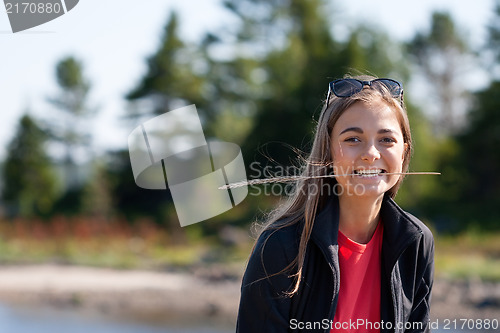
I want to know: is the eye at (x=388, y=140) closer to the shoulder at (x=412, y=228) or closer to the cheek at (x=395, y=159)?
the cheek at (x=395, y=159)

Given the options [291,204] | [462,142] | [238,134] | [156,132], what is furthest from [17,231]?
[291,204]

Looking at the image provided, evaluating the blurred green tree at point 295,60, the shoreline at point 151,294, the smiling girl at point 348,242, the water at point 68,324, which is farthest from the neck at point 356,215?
the blurred green tree at point 295,60

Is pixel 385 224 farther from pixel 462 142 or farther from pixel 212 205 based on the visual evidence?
pixel 462 142

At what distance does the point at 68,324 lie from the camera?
10.5m

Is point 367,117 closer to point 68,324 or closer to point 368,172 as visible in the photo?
point 368,172

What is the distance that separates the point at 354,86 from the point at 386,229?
1.53 ft

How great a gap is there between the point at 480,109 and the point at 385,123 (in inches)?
676

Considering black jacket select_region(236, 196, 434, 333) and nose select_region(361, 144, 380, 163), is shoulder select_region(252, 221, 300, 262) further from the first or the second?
nose select_region(361, 144, 380, 163)

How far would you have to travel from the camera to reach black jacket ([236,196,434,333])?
5.98ft

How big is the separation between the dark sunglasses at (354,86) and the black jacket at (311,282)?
13.4 inches

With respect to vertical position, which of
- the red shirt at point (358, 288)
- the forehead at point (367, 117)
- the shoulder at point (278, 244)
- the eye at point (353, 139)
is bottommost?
the red shirt at point (358, 288)

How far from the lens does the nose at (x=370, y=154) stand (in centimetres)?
196

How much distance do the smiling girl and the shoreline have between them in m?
8.28

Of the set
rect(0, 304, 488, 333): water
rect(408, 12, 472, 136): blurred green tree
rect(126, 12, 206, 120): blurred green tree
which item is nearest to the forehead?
rect(0, 304, 488, 333): water
